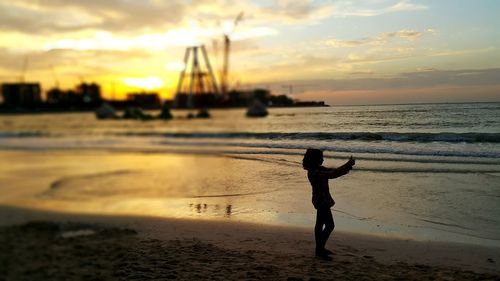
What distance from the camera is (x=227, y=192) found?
9914 millimetres

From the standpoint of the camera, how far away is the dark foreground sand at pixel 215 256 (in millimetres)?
5148

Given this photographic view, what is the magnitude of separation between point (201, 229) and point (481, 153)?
9738mm

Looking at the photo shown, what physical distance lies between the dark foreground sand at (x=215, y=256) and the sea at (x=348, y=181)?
2.28 ft

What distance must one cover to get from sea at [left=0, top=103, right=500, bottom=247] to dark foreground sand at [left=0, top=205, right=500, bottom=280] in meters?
0.69

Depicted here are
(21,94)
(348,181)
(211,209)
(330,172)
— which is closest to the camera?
(330,172)

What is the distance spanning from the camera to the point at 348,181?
10133mm

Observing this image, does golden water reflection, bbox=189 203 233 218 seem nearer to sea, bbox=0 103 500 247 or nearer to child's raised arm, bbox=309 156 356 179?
sea, bbox=0 103 500 247

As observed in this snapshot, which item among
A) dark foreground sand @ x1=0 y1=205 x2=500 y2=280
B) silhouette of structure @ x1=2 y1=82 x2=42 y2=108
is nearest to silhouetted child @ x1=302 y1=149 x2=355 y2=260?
dark foreground sand @ x1=0 y1=205 x2=500 y2=280

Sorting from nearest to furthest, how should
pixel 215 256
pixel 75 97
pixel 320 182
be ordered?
1. pixel 320 182
2. pixel 215 256
3. pixel 75 97

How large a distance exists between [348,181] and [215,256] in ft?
17.2

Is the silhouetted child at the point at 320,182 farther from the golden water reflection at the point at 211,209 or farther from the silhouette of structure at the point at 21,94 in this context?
the silhouette of structure at the point at 21,94

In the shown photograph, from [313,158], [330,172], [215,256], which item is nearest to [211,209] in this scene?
[215,256]

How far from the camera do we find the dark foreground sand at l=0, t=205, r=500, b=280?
5.15 meters

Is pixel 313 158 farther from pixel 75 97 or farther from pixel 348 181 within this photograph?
pixel 75 97
